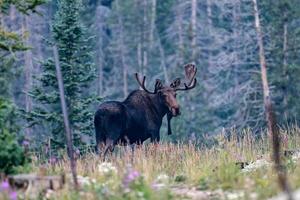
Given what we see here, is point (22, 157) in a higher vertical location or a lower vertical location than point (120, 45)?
lower

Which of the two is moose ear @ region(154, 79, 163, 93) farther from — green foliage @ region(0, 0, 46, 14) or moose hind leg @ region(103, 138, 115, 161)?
green foliage @ region(0, 0, 46, 14)

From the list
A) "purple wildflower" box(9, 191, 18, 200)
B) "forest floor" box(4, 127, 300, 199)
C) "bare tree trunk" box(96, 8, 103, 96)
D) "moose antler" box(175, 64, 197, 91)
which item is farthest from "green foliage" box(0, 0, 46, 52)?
"bare tree trunk" box(96, 8, 103, 96)

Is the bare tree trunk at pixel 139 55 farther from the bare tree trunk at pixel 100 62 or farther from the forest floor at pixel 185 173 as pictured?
the forest floor at pixel 185 173

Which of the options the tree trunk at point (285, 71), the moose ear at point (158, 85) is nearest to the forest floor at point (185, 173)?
the moose ear at point (158, 85)

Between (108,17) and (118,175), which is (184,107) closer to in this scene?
(108,17)

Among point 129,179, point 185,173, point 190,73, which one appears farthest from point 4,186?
point 190,73

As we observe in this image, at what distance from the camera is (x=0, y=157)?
10.5m

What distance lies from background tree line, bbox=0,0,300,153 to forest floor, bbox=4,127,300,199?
157 cm

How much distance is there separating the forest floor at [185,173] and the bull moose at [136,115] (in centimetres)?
197

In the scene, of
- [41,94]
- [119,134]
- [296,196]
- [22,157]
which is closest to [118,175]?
[22,157]

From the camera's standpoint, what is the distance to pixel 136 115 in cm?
1866

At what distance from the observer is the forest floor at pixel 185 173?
9.76 m

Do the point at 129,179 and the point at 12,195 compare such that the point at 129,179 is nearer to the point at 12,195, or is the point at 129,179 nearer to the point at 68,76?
the point at 12,195

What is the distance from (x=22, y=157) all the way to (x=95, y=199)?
4.91ft
